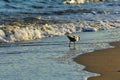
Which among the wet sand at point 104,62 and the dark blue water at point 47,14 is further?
the dark blue water at point 47,14

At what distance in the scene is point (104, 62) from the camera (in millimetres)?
10953

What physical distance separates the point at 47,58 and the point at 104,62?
1.35m

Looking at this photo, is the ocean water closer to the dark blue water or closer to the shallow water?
the shallow water

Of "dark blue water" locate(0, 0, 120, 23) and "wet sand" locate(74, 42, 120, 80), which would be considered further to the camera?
"dark blue water" locate(0, 0, 120, 23)

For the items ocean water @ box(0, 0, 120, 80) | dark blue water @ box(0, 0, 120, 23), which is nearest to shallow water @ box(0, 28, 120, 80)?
ocean water @ box(0, 0, 120, 80)

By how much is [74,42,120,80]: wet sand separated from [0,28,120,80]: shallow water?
23cm

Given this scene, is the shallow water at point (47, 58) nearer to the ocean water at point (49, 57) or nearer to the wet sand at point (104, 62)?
the ocean water at point (49, 57)

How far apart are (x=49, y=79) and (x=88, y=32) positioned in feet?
28.2

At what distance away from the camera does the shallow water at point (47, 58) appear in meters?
9.49

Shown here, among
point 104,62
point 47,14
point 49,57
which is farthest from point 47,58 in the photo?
point 47,14

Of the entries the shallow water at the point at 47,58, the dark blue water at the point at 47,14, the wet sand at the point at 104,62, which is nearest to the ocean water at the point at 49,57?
the shallow water at the point at 47,58

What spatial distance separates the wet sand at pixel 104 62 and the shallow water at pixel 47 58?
0.23 m

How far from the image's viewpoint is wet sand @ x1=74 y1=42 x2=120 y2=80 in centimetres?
950

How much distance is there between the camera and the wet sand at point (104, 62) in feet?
31.2
